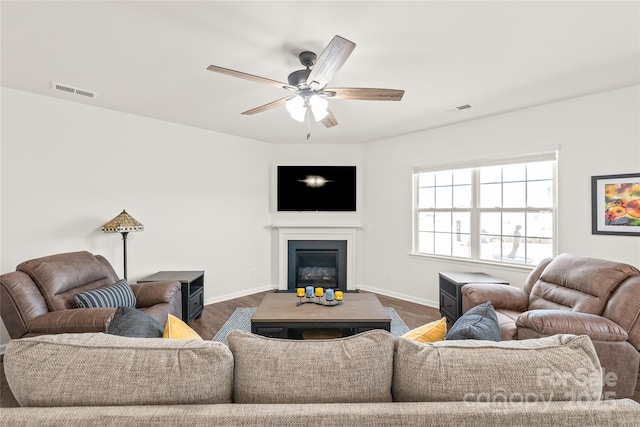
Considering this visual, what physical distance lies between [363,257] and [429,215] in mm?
1303

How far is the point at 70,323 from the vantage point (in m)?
2.01

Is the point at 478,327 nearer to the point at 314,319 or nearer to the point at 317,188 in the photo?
the point at 314,319

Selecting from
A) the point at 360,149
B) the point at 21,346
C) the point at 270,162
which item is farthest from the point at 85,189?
the point at 360,149

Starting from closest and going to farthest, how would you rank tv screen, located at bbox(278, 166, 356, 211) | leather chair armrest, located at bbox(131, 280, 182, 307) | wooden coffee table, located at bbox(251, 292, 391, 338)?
wooden coffee table, located at bbox(251, 292, 391, 338), leather chair armrest, located at bbox(131, 280, 182, 307), tv screen, located at bbox(278, 166, 356, 211)

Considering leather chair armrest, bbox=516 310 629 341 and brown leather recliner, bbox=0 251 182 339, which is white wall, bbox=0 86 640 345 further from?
leather chair armrest, bbox=516 310 629 341

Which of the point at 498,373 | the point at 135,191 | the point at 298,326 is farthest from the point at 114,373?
the point at 135,191

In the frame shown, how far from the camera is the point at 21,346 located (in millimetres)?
910

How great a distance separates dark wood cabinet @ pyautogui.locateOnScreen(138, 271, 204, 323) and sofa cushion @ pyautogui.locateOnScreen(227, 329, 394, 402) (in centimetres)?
266

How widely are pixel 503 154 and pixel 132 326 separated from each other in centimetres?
410

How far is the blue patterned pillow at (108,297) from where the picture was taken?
7.55 ft

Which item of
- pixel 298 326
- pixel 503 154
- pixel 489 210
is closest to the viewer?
pixel 298 326

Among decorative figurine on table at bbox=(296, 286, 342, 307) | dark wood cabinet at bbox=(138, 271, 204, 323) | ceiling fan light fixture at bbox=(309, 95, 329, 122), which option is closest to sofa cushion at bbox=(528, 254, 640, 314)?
decorative figurine on table at bbox=(296, 286, 342, 307)

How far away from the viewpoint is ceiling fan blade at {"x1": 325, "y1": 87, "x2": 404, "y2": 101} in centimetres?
218

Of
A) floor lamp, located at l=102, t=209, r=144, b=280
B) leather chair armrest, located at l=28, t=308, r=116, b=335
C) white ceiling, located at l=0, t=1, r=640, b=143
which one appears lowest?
leather chair armrest, located at l=28, t=308, r=116, b=335
